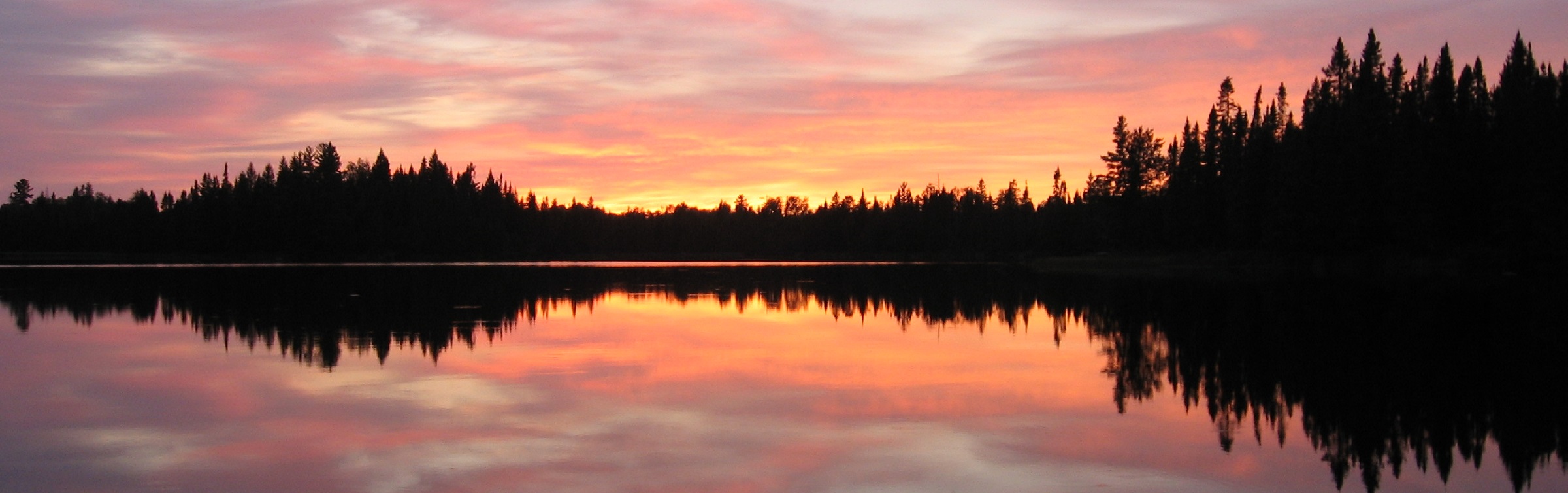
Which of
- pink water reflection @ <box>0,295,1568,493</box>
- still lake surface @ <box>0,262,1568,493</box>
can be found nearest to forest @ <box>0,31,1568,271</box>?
still lake surface @ <box>0,262,1568,493</box>

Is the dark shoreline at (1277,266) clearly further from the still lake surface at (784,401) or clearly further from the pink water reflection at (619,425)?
the pink water reflection at (619,425)

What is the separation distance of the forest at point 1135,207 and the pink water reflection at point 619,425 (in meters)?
46.0

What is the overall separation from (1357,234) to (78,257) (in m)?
132

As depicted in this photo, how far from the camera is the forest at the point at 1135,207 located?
191ft

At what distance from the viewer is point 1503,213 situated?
54406mm

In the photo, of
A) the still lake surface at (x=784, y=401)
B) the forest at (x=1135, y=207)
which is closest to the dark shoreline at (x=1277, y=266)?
the forest at (x=1135, y=207)

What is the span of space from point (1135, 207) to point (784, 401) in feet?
259

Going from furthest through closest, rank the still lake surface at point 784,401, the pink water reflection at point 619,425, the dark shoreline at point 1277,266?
the dark shoreline at point 1277,266
the still lake surface at point 784,401
the pink water reflection at point 619,425

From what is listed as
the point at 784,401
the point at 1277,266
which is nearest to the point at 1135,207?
the point at 1277,266

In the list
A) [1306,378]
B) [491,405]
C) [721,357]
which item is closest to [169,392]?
[491,405]

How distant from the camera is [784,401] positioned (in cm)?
1454

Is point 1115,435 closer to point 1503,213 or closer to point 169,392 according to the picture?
point 169,392

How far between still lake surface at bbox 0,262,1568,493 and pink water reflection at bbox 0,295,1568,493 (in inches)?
2.2

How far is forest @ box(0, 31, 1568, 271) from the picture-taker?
58.1 meters
